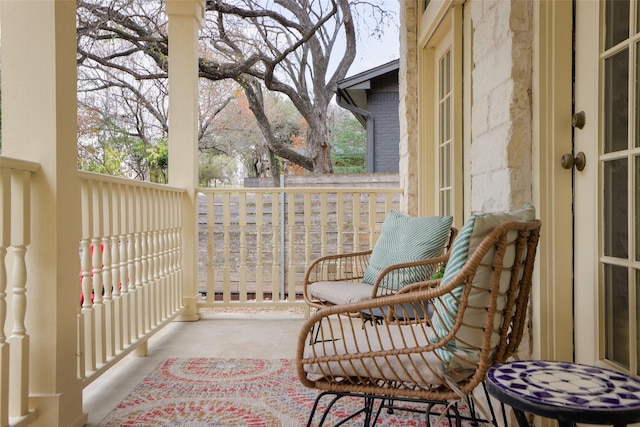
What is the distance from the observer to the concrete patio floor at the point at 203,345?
2377 millimetres

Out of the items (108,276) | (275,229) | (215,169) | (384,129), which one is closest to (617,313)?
(108,276)

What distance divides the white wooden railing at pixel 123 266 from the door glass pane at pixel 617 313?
195 cm

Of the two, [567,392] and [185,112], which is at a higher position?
[185,112]

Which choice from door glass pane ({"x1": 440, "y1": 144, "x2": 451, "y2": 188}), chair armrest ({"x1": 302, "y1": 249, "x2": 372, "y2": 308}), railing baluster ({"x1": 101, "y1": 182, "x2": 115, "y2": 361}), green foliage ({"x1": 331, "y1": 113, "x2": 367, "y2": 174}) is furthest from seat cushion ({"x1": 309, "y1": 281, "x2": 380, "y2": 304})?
green foliage ({"x1": 331, "y1": 113, "x2": 367, "y2": 174})

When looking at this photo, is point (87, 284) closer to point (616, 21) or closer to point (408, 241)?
point (408, 241)

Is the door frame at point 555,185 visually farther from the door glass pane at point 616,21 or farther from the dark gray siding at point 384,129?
the dark gray siding at point 384,129

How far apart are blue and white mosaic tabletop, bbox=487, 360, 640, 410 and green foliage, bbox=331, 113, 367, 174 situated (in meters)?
11.7

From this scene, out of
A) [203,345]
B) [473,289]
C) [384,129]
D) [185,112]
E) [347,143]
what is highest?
[347,143]

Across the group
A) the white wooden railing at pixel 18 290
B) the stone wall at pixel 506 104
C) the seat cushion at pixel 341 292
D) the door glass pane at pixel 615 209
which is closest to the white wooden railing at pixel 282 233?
the seat cushion at pixel 341 292

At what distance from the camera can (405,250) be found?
2.64 meters

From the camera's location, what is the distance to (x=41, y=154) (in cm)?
179

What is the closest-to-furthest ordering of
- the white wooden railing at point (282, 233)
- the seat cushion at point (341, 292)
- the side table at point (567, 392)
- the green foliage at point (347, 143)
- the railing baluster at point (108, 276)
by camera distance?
the side table at point (567, 392)
the railing baluster at point (108, 276)
the seat cushion at point (341, 292)
the white wooden railing at point (282, 233)
the green foliage at point (347, 143)

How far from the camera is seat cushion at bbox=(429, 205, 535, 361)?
4.33ft

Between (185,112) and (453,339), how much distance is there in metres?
3.11
